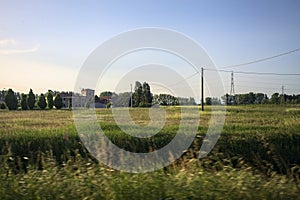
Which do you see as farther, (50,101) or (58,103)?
(50,101)

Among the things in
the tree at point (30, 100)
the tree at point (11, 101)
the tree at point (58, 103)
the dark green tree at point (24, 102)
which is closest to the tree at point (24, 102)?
the dark green tree at point (24, 102)

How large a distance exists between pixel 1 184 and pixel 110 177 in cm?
141

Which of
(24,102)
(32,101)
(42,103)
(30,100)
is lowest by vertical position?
(42,103)

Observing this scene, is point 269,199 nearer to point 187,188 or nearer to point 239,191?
point 239,191

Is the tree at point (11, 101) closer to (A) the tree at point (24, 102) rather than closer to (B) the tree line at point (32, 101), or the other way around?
(B) the tree line at point (32, 101)

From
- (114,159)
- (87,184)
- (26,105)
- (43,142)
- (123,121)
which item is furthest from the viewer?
(26,105)

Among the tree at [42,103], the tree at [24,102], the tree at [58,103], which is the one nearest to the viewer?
the tree at [58,103]

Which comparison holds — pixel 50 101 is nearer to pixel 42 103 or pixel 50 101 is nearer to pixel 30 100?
pixel 42 103

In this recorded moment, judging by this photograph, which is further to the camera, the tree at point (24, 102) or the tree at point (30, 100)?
the tree at point (30, 100)

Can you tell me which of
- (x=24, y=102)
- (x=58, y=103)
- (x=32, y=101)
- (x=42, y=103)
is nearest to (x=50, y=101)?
(x=42, y=103)

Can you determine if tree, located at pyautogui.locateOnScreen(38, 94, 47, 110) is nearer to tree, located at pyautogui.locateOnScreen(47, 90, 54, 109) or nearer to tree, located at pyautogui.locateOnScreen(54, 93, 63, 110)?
tree, located at pyautogui.locateOnScreen(47, 90, 54, 109)

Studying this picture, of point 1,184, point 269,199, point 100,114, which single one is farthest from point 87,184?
point 100,114

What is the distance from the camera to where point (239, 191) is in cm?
432

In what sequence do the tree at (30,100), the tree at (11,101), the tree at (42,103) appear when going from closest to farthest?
the tree at (11,101), the tree at (30,100), the tree at (42,103)
